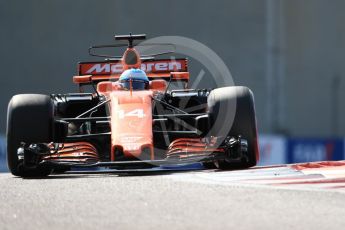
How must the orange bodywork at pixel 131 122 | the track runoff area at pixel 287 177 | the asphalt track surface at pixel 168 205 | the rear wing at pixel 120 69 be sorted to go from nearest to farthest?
the asphalt track surface at pixel 168 205
the track runoff area at pixel 287 177
the orange bodywork at pixel 131 122
the rear wing at pixel 120 69

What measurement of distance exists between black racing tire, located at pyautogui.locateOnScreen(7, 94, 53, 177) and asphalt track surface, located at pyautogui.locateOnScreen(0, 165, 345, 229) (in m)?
1.21

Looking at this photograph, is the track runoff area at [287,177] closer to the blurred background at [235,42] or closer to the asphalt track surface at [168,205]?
the asphalt track surface at [168,205]

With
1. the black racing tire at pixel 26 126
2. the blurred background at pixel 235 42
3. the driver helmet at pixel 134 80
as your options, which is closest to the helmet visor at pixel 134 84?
the driver helmet at pixel 134 80

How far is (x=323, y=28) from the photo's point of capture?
99.2ft

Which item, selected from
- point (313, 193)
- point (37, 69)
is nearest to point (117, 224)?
point (313, 193)

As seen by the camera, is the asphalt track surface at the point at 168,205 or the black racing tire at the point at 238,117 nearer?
the asphalt track surface at the point at 168,205

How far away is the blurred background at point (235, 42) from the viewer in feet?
92.9

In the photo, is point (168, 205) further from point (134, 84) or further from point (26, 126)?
point (134, 84)

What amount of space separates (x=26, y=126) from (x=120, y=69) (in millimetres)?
2812

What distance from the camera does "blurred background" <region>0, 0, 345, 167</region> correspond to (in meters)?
28.3

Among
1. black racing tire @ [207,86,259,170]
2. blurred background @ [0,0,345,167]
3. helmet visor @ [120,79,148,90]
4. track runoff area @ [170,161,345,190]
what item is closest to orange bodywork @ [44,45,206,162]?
helmet visor @ [120,79,148,90]

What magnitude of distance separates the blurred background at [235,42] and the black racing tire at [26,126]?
1863 centimetres

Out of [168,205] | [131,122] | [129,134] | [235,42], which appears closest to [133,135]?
[129,134]

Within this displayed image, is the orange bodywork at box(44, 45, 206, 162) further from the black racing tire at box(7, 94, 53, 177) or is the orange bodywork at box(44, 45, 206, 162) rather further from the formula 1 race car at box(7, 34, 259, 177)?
the black racing tire at box(7, 94, 53, 177)
